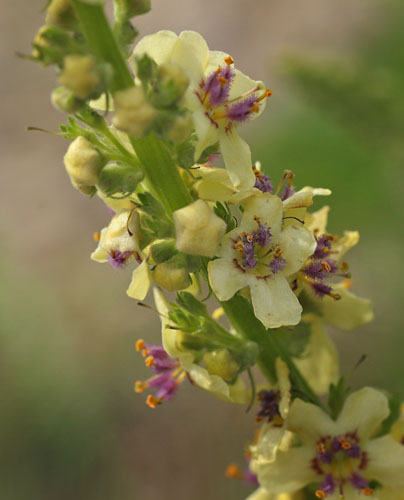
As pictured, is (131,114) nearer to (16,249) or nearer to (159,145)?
(159,145)

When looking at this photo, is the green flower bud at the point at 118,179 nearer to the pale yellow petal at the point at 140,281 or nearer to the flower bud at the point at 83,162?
the flower bud at the point at 83,162

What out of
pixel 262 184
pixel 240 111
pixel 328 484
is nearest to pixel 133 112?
pixel 240 111

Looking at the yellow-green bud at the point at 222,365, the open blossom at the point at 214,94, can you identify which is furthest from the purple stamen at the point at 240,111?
the yellow-green bud at the point at 222,365

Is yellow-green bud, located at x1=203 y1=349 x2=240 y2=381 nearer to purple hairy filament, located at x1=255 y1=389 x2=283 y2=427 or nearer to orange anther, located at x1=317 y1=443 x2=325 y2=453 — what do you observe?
purple hairy filament, located at x1=255 y1=389 x2=283 y2=427

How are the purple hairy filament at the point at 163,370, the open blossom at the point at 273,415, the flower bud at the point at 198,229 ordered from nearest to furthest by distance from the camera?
the flower bud at the point at 198,229 < the open blossom at the point at 273,415 < the purple hairy filament at the point at 163,370

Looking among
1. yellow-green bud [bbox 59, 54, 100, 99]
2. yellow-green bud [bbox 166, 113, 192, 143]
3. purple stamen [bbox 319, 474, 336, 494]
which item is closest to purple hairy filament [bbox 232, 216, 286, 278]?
yellow-green bud [bbox 166, 113, 192, 143]
